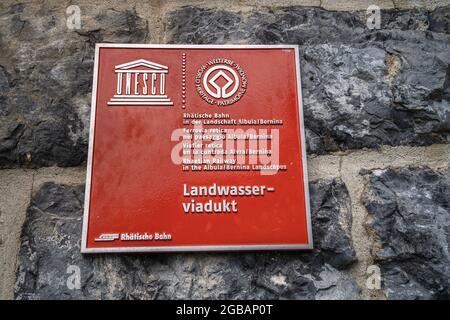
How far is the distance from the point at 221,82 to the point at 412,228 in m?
0.79

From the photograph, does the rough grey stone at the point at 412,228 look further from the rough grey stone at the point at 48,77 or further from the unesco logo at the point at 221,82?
the rough grey stone at the point at 48,77

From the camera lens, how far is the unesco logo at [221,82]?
1454 millimetres

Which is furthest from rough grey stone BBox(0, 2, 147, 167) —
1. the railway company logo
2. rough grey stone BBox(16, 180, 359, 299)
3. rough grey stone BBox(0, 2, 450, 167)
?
rough grey stone BBox(16, 180, 359, 299)

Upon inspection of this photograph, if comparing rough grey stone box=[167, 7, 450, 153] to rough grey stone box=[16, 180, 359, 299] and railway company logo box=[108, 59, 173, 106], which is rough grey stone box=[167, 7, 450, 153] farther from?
rough grey stone box=[16, 180, 359, 299]

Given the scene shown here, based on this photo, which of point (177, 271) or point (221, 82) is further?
point (221, 82)

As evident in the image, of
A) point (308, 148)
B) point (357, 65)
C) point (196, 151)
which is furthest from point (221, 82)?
point (357, 65)

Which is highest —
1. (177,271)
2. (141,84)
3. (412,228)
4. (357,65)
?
(357,65)

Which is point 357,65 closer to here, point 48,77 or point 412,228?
point 412,228

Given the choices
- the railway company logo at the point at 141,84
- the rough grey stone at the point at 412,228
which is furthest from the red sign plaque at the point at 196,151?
the rough grey stone at the point at 412,228

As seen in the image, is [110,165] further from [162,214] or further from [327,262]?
[327,262]

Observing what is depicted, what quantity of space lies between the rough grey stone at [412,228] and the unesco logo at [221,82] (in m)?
0.54

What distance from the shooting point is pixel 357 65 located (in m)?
1.54

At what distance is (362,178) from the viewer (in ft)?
4.72

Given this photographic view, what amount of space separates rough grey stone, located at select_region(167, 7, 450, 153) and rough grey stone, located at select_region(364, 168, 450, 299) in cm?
13
